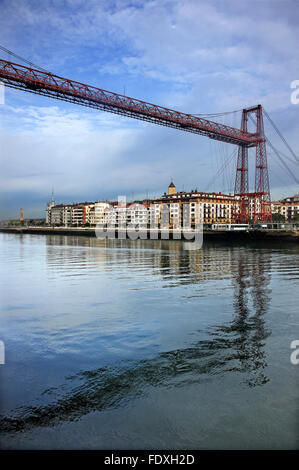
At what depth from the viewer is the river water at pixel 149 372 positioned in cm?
264

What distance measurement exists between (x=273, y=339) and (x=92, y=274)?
752 cm

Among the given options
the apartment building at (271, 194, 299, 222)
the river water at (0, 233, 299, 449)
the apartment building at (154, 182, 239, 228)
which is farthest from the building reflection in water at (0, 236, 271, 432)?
the apartment building at (271, 194, 299, 222)

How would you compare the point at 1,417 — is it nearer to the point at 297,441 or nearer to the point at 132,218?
the point at 297,441

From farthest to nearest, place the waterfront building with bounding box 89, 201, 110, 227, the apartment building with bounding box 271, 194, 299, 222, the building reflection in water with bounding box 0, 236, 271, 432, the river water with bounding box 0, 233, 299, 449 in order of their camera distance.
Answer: the waterfront building with bounding box 89, 201, 110, 227, the apartment building with bounding box 271, 194, 299, 222, the building reflection in water with bounding box 0, 236, 271, 432, the river water with bounding box 0, 233, 299, 449

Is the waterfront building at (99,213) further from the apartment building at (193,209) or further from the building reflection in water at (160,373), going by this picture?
the building reflection in water at (160,373)

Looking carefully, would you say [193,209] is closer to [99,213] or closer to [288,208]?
[288,208]

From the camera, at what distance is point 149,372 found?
367cm

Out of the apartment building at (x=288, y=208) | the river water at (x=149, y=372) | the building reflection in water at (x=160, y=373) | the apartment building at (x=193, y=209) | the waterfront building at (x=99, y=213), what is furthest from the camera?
the waterfront building at (x=99, y=213)

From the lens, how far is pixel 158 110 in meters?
34.6

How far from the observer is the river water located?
2.64 metres

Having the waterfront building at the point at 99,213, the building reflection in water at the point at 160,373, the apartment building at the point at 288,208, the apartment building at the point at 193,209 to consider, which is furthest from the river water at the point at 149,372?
the waterfront building at the point at 99,213

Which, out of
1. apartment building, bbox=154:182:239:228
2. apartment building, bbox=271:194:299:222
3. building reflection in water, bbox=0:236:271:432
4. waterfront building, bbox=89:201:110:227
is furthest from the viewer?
waterfront building, bbox=89:201:110:227

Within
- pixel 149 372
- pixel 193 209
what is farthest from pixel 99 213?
pixel 149 372

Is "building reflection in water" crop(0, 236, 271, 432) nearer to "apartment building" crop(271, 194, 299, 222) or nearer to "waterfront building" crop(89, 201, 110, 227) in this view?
"apartment building" crop(271, 194, 299, 222)
